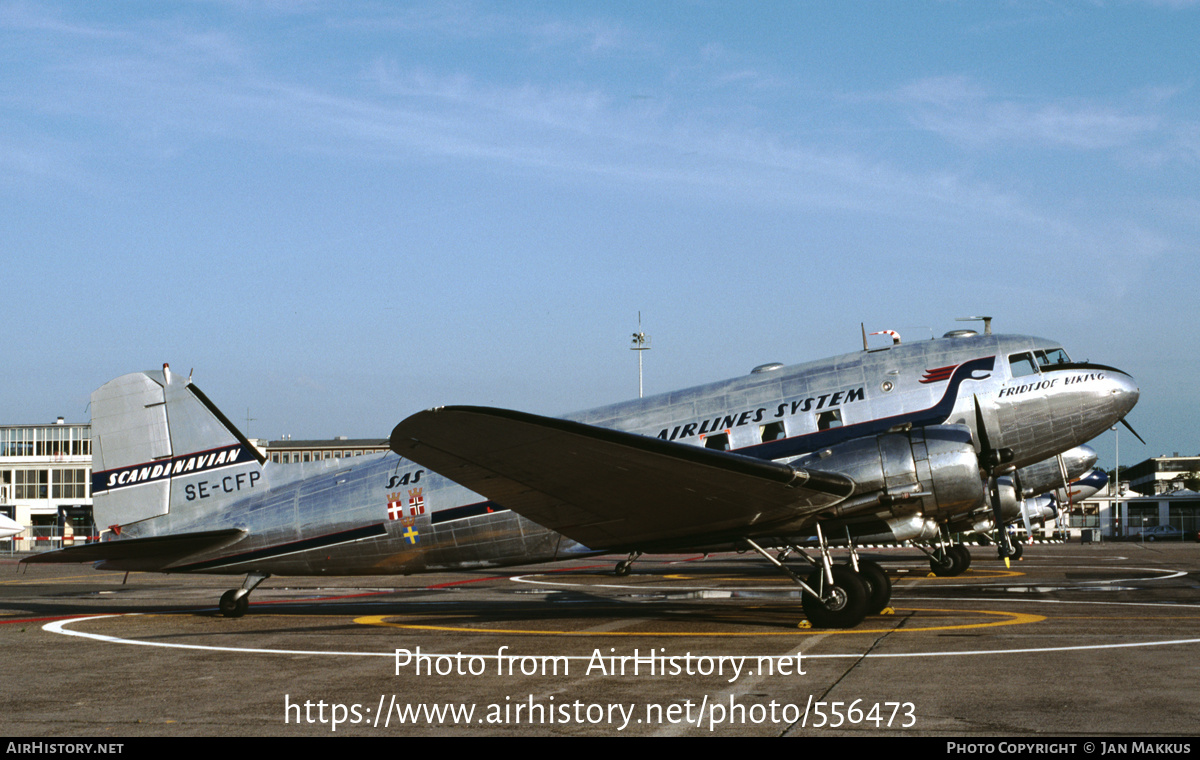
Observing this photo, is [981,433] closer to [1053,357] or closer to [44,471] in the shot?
[1053,357]


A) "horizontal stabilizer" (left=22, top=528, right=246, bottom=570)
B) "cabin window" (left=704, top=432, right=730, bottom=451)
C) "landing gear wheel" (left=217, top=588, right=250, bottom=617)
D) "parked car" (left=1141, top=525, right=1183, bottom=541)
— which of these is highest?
"cabin window" (left=704, top=432, right=730, bottom=451)

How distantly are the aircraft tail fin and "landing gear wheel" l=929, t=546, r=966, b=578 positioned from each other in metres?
20.7

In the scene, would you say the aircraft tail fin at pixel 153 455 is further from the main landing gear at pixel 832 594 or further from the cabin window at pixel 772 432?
the main landing gear at pixel 832 594

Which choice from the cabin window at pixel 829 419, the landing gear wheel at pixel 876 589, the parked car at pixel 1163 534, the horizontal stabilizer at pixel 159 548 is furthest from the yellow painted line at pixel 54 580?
the parked car at pixel 1163 534

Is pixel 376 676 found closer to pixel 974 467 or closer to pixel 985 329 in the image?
pixel 974 467

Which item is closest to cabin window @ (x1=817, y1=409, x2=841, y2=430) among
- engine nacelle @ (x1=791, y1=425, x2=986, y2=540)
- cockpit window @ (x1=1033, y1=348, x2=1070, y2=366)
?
engine nacelle @ (x1=791, y1=425, x2=986, y2=540)

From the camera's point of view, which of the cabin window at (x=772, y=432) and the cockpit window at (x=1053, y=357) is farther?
the cockpit window at (x=1053, y=357)

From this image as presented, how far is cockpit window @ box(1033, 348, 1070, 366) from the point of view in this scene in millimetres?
15961

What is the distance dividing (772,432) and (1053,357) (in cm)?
494

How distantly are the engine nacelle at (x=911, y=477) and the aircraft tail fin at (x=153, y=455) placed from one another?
35.6ft

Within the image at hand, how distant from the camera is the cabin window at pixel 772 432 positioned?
15711mm

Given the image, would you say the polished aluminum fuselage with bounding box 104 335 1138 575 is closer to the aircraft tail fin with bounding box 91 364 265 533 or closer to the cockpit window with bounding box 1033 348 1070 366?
the cockpit window with bounding box 1033 348 1070 366

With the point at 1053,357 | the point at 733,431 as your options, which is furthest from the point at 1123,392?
the point at 733,431

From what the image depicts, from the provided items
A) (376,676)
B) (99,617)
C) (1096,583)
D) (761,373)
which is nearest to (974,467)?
(761,373)
